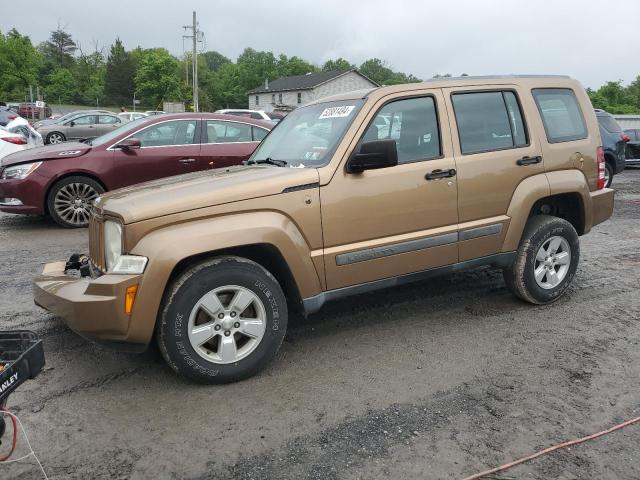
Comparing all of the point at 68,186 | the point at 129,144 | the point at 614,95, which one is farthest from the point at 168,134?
the point at 614,95

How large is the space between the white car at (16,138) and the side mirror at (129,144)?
3.42 m

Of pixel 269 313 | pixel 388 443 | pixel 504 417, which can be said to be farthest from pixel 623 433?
pixel 269 313

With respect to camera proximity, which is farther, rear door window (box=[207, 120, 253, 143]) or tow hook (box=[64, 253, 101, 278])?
rear door window (box=[207, 120, 253, 143])

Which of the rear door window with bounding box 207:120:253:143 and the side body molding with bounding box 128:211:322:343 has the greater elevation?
the rear door window with bounding box 207:120:253:143

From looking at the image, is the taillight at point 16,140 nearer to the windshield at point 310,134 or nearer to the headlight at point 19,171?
the headlight at point 19,171

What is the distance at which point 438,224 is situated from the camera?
430 cm

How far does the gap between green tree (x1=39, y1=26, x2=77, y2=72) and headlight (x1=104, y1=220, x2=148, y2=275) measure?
387 ft

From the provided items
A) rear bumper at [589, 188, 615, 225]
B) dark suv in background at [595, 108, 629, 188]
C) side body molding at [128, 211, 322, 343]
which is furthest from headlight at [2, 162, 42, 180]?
dark suv in background at [595, 108, 629, 188]

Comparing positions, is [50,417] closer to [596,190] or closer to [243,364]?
[243,364]

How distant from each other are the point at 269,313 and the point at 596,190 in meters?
3.44

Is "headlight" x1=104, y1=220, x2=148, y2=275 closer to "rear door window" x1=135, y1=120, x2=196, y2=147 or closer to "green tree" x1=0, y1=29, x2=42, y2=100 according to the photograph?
"rear door window" x1=135, y1=120, x2=196, y2=147

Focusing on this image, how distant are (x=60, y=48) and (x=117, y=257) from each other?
407ft

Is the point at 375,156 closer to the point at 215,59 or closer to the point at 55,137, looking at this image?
the point at 55,137

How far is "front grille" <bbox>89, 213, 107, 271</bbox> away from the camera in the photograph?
3702 mm
